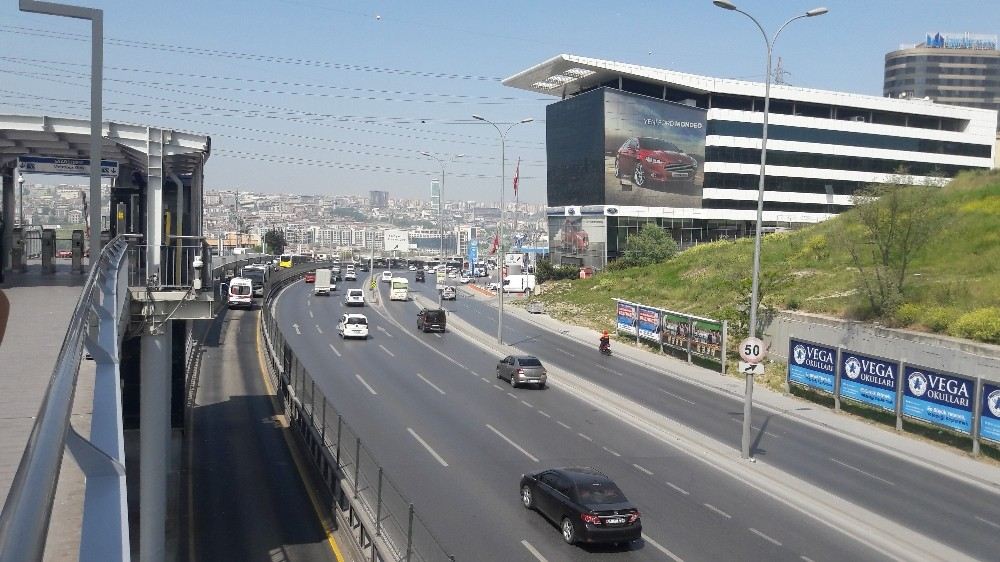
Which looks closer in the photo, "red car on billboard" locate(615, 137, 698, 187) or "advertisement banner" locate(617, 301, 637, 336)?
"advertisement banner" locate(617, 301, 637, 336)

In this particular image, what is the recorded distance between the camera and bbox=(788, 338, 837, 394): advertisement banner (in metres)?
29.0

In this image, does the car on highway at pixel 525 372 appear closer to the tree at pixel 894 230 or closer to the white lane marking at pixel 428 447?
the white lane marking at pixel 428 447

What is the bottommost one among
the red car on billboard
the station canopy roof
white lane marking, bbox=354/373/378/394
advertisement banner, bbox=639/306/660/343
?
white lane marking, bbox=354/373/378/394

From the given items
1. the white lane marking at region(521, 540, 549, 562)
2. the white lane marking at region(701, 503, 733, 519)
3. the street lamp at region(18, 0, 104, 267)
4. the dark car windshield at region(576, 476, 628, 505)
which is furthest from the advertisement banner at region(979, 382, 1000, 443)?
the street lamp at region(18, 0, 104, 267)

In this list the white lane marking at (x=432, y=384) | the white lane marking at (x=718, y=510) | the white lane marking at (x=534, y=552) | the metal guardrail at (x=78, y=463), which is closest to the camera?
the metal guardrail at (x=78, y=463)

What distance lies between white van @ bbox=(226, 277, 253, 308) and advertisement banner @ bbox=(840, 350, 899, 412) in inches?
1572

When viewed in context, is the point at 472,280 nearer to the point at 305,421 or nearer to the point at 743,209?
the point at 743,209

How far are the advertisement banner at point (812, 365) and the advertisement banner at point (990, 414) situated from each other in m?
6.35

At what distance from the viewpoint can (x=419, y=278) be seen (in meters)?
95.3

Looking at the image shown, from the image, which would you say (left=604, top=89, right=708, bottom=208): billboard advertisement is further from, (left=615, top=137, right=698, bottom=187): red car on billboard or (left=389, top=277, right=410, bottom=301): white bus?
(left=389, top=277, right=410, bottom=301): white bus

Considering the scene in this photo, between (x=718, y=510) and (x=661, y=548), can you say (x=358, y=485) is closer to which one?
(x=661, y=548)

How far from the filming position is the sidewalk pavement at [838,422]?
69.8 ft

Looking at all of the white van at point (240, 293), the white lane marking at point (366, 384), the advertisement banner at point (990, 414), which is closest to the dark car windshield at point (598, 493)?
the advertisement banner at point (990, 414)

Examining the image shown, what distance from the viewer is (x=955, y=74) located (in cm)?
18725
